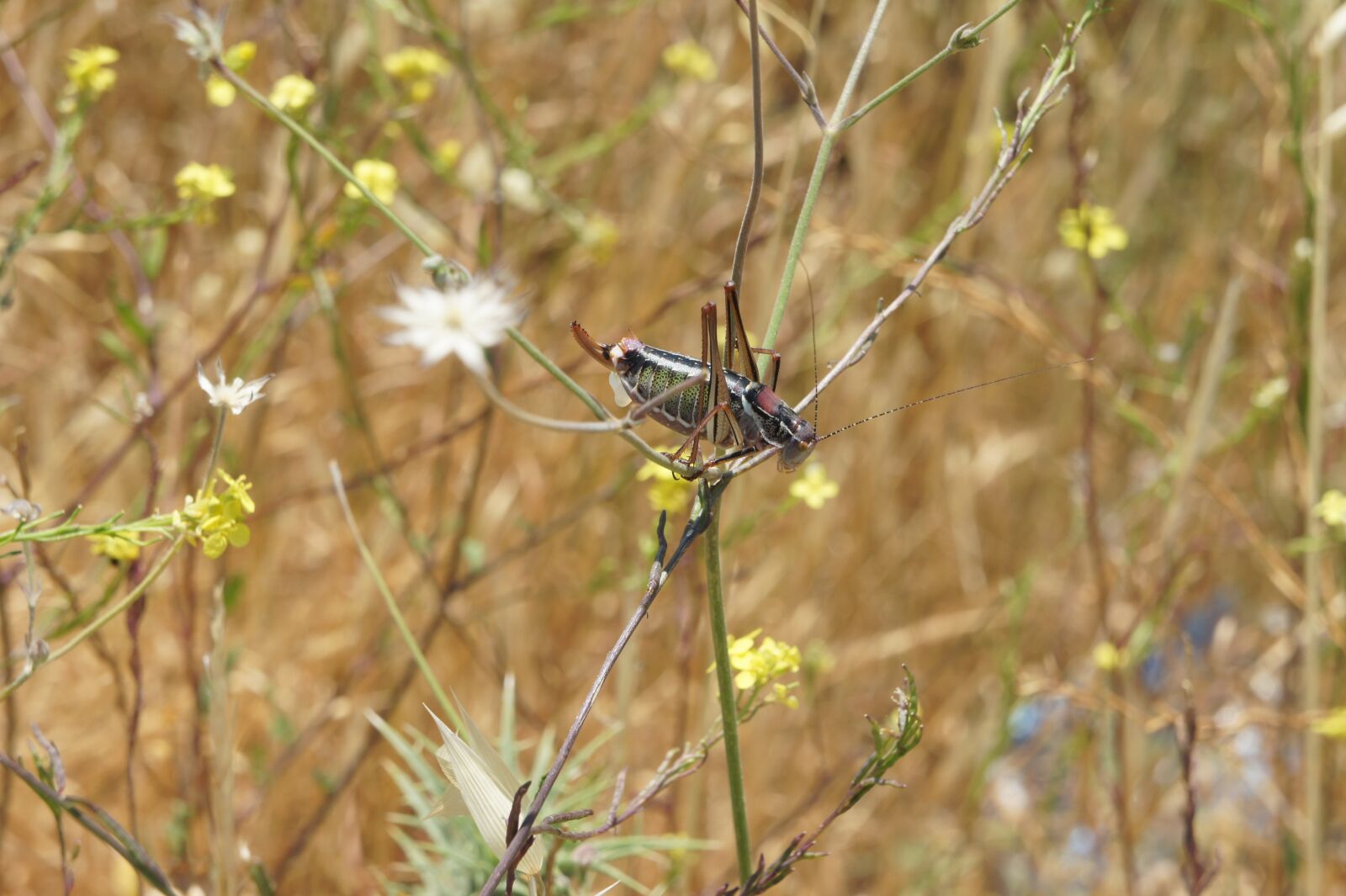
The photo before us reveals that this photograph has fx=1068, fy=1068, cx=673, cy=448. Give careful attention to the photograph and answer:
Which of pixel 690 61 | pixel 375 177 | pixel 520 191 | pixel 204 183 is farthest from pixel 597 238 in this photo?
pixel 204 183

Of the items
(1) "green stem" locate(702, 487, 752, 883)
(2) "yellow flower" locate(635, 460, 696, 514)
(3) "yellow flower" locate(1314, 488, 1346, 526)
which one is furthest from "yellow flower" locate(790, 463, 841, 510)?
(3) "yellow flower" locate(1314, 488, 1346, 526)

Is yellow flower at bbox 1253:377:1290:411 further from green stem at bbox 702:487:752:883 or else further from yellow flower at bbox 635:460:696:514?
green stem at bbox 702:487:752:883

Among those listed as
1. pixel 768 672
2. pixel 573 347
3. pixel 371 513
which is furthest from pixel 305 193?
pixel 768 672

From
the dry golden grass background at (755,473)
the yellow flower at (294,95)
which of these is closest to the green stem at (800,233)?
the dry golden grass background at (755,473)

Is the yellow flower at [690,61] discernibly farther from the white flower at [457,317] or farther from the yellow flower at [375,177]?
the white flower at [457,317]

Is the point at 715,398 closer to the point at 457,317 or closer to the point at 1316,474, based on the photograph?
the point at 457,317

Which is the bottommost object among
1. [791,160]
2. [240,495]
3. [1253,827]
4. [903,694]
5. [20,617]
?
[903,694]

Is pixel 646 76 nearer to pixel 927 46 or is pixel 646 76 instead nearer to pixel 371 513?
pixel 927 46
